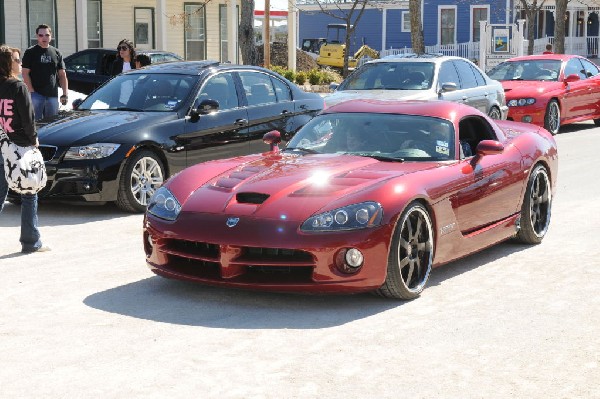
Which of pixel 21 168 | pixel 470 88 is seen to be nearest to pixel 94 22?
pixel 470 88

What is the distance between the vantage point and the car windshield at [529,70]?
21672mm

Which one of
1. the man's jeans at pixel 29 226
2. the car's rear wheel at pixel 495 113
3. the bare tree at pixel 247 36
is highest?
the bare tree at pixel 247 36

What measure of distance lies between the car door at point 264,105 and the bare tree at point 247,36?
40.1ft

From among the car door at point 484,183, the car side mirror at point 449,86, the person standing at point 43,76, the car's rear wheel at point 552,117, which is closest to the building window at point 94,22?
the car's rear wheel at point 552,117

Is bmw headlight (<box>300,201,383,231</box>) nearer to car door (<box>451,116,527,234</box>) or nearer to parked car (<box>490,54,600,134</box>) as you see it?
car door (<box>451,116,527,234</box>)

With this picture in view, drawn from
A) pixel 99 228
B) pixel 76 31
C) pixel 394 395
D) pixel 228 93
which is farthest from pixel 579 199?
pixel 76 31

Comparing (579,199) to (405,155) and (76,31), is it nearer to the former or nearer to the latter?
(405,155)

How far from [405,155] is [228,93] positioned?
5.17 metres

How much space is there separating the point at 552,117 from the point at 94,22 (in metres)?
18.0

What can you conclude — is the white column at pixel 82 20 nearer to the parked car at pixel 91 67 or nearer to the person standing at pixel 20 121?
the parked car at pixel 91 67

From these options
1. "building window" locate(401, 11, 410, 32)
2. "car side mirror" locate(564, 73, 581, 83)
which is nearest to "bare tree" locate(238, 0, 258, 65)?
"car side mirror" locate(564, 73, 581, 83)

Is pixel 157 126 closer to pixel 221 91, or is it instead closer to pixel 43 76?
pixel 221 91

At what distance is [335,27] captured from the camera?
60.1m

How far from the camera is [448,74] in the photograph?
17.5m
